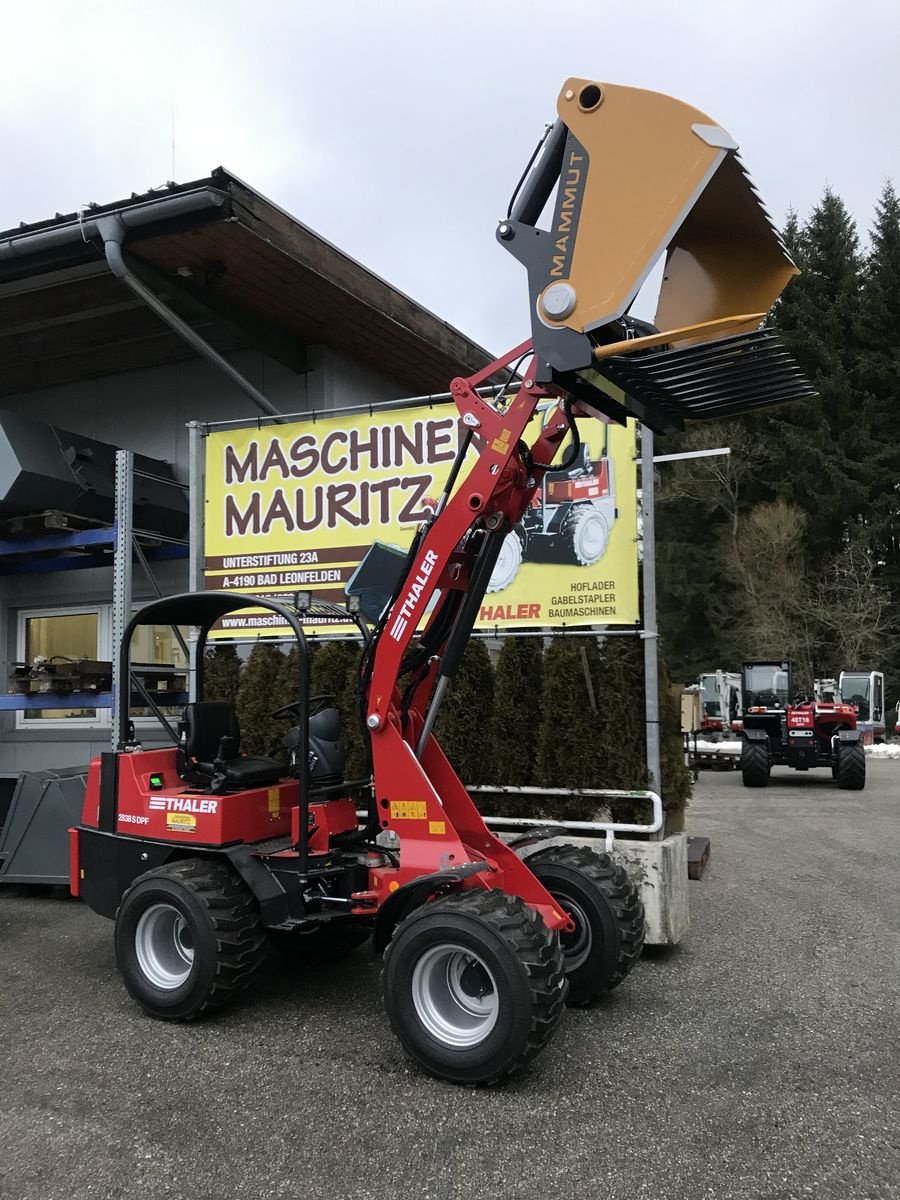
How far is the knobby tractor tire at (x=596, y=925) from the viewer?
4754mm

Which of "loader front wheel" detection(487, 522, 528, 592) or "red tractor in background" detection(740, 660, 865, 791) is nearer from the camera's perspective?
"loader front wheel" detection(487, 522, 528, 592)

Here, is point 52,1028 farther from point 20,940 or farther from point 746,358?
point 746,358

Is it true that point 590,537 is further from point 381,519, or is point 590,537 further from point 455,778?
point 455,778

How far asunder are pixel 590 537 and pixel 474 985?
3.17 m

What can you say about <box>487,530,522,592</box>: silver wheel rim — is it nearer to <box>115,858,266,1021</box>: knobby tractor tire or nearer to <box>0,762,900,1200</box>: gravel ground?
<box>0,762,900,1200</box>: gravel ground

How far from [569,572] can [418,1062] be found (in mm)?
3325

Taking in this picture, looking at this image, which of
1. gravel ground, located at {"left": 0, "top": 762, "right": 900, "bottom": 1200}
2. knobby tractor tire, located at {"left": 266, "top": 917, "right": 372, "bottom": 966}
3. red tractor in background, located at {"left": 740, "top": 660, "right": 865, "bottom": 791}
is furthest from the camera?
red tractor in background, located at {"left": 740, "top": 660, "right": 865, "bottom": 791}

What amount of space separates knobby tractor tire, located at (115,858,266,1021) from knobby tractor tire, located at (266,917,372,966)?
738 mm

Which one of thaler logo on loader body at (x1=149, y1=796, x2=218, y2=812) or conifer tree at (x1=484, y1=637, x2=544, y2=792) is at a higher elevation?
conifer tree at (x1=484, y1=637, x2=544, y2=792)

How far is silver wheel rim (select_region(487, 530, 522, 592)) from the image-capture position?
6.55m

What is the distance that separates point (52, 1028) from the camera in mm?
4609

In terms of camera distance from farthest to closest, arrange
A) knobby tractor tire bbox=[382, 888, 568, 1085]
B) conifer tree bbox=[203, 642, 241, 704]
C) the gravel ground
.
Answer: conifer tree bbox=[203, 642, 241, 704] → knobby tractor tire bbox=[382, 888, 568, 1085] → the gravel ground

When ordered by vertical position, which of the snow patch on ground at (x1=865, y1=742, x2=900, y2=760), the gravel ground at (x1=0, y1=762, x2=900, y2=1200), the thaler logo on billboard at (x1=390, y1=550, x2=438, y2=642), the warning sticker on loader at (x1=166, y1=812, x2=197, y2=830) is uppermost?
the thaler logo on billboard at (x1=390, y1=550, x2=438, y2=642)

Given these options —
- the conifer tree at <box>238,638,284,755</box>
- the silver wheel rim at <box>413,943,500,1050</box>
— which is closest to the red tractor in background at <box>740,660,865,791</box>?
the conifer tree at <box>238,638,284,755</box>
